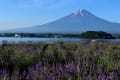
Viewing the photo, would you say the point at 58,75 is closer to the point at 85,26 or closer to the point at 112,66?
the point at 112,66

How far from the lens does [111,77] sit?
13.3 feet

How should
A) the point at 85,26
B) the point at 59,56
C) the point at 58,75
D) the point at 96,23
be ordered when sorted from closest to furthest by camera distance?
A: the point at 58,75, the point at 59,56, the point at 85,26, the point at 96,23

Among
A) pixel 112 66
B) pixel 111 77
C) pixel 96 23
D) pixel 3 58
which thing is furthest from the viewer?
pixel 96 23

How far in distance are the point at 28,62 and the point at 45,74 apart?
2.71 metres

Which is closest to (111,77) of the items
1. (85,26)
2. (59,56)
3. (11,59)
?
(11,59)

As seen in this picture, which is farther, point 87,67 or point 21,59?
point 21,59

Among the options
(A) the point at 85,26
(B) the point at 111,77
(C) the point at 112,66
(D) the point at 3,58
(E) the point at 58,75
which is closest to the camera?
(B) the point at 111,77

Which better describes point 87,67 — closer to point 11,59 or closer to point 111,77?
point 111,77

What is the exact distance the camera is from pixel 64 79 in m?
4.50

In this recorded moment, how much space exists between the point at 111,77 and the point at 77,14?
118 metres

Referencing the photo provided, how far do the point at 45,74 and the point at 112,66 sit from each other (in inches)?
76.0

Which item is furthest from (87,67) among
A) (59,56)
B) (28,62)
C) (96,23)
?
(96,23)

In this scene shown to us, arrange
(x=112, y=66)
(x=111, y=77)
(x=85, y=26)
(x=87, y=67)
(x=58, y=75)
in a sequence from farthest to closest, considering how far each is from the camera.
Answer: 1. (x=85, y=26)
2. (x=112, y=66)
3. (x=87, y=67)
4. (x=58, y=75)
5. (x=111, y=77)

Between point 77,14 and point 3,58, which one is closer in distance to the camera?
point 3,58
